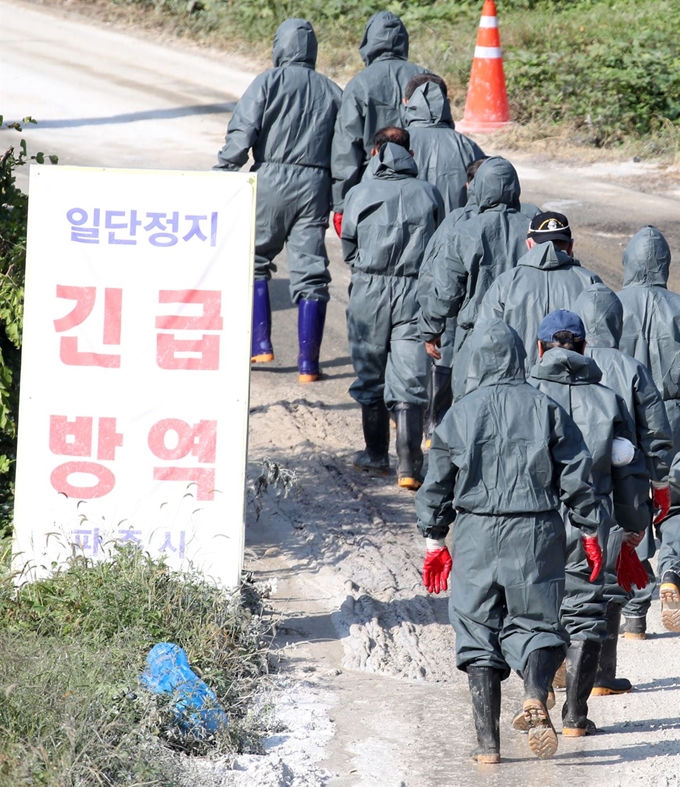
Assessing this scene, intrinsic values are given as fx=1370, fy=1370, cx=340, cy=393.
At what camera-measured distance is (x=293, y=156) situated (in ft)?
29.2

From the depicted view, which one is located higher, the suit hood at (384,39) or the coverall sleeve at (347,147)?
the suit hood at (384,39)

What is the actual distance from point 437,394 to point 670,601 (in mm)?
2374

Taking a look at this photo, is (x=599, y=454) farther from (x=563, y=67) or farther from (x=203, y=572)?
(x=563, y=67)

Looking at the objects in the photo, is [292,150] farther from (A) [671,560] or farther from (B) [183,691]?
(B) [183,691]

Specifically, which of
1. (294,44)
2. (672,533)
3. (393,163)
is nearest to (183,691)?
(672,533)

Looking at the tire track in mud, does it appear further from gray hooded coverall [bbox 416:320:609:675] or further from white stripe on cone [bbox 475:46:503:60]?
white stripe on cone [bbox 475:46:503:60]

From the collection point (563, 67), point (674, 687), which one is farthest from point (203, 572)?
point (563, 67)

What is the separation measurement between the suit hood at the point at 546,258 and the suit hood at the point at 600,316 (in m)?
0.39

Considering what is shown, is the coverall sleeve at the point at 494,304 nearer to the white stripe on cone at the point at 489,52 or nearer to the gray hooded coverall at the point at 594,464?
the gray hooded coverall at the point at 594,464

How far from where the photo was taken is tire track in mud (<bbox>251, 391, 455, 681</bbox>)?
612 centimetres

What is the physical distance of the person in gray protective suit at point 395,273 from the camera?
7.76 metres

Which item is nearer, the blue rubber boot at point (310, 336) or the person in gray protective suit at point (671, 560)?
the person in gray protective suit at point (671, 560)

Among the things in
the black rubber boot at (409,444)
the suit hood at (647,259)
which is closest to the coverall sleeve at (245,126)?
the black rubber boot at (409,444)

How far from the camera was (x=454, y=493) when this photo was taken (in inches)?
204
